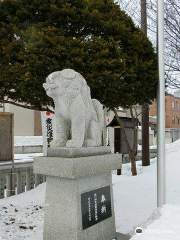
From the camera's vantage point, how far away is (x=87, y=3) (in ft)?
19.8

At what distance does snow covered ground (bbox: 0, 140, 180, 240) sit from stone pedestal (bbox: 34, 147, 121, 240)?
71cm

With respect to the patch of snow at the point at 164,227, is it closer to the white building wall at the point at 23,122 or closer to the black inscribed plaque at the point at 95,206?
the black inscribed plaque at the point at 95,206

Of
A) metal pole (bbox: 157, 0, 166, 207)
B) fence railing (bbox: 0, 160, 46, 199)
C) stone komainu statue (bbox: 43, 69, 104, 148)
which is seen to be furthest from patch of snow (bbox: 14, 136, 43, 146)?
stone komainu statue (bbox: 43, 69, 104, 148)

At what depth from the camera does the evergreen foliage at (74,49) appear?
5.57 meters

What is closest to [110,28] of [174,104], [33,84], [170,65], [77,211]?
[33,84]

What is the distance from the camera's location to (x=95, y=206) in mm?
3771

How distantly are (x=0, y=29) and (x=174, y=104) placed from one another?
43.9m

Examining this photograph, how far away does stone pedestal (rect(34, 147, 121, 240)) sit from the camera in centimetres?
343

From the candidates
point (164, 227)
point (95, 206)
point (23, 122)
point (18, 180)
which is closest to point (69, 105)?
point (95, 206)

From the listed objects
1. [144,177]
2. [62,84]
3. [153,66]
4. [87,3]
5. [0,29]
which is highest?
A: [87,3]

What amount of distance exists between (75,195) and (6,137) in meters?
5.02

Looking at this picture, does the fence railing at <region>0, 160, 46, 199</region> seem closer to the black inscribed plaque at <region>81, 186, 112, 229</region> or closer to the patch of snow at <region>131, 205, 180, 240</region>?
the black inscribed plaque at <region>81, 186, 112, 229</region>

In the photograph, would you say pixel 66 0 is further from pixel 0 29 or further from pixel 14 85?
pixel 14 85

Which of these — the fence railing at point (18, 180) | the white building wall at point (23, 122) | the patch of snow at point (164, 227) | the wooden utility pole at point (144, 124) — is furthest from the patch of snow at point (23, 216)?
the white building wall at point (23, 122)
